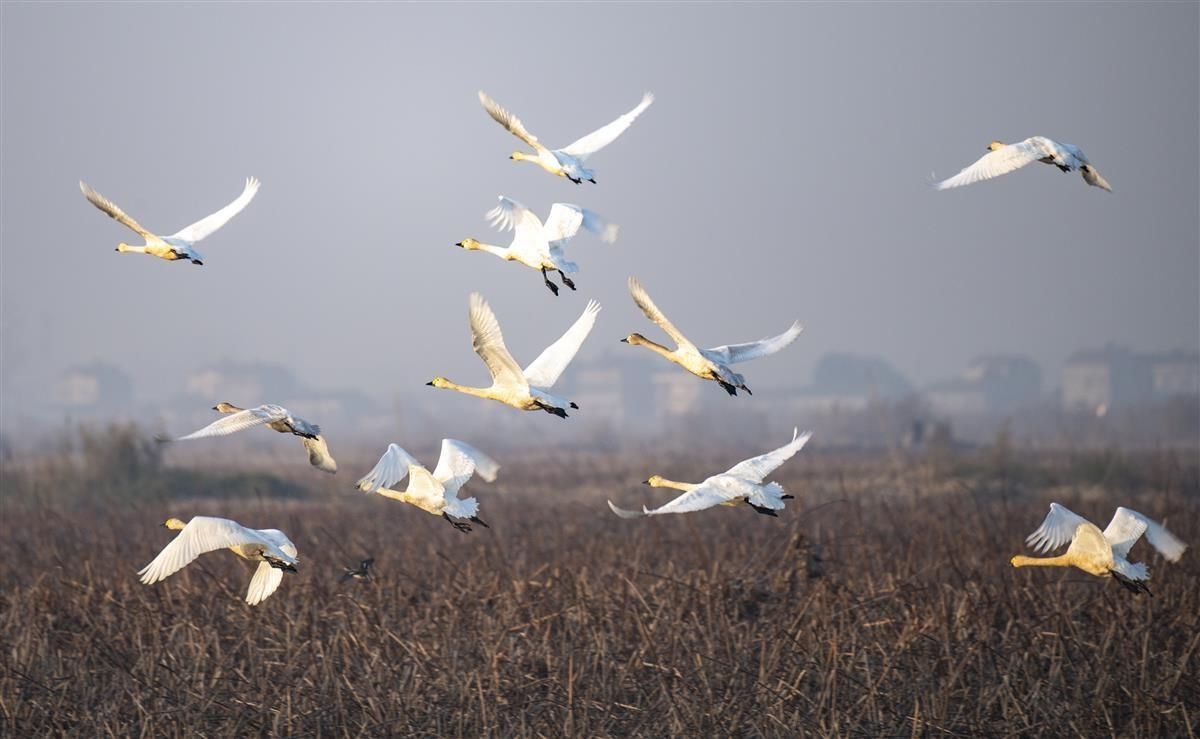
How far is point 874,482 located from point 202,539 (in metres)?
19.2

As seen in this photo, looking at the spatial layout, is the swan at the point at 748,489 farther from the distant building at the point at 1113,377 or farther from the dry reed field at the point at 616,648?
the distant building at the point at 1113,377

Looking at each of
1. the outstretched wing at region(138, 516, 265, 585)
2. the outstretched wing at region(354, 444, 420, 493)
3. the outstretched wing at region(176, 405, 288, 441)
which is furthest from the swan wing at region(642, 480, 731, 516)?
the outstretched wing at region(138, 516, 265, 585)

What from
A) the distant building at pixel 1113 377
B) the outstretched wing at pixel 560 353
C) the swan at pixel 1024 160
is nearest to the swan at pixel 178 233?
the outstretched wing at pixel 560 353

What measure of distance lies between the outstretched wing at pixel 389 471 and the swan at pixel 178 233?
1.12 metres

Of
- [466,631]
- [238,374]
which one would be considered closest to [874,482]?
[466,631]

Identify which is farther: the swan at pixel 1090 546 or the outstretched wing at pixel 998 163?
the outstretched wing at pixel 998 163

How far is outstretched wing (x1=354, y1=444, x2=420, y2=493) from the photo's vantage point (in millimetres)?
4438

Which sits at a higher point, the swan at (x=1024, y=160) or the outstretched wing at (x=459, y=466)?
the swan at (x=1024, y=160)

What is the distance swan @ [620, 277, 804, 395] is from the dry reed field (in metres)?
1.96

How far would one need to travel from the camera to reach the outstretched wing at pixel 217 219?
5.76 metres

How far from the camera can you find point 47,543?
1238 centimetres

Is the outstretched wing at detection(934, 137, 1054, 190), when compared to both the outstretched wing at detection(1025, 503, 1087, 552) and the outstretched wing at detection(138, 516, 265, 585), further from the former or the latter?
the outstretched wing at detection(138, 516, 265, 585)

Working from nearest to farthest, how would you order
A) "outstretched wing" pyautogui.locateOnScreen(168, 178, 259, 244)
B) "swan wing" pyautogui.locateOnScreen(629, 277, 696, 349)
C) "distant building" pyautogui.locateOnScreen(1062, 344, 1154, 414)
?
"swan wing" pyautogui.locateOnScreen(629, 277, 696, 349) → "outstretched wing" pyautogui.locateOnScreen(168, 178, 259, 244) → "distant building" pyautogui.locateOnScreen(1062, 344, 1154, 414)

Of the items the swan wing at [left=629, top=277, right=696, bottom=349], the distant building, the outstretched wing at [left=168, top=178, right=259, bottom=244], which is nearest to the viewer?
the swan wing at [left=629, top=277, right=696, bottom=349]
